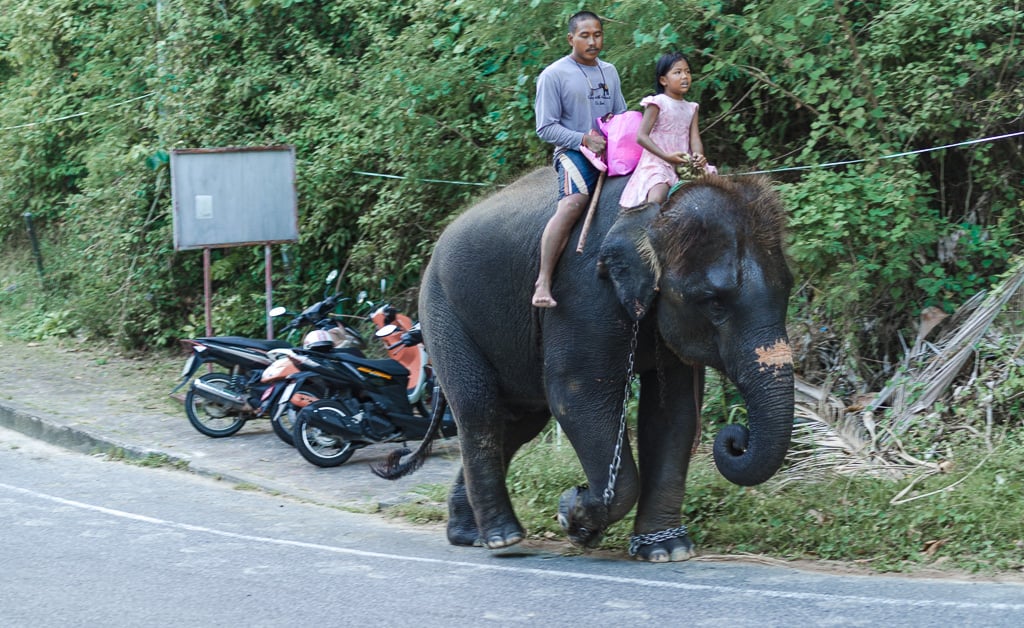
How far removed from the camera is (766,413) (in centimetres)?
539

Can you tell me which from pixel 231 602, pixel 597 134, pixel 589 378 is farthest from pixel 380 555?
pixel 597 134

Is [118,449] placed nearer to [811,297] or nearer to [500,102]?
[500,102]

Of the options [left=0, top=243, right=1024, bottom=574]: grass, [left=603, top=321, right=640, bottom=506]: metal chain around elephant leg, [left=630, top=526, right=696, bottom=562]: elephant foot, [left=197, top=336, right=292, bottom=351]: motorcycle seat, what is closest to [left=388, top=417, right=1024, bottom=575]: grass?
[left=0, top=243, right=1024, bottom=574]: grass

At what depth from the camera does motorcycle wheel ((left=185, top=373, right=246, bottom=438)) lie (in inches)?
404

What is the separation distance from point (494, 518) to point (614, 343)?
4.02 ft

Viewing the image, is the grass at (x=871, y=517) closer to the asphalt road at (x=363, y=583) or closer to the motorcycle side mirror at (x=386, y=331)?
the asphalt road at (x=363, y=583)

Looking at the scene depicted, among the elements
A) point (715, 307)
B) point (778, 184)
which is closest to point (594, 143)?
point (715, 307)

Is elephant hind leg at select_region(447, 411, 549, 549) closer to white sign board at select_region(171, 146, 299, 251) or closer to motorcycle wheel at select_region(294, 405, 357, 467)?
motorcycle wheel at select_region(294, 405, 357, 467)

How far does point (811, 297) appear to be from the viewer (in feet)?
29.5

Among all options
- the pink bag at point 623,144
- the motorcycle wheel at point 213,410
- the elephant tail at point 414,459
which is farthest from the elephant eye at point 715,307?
the motorcycle wheel at point 213,410

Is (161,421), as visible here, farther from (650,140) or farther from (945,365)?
(945,365)

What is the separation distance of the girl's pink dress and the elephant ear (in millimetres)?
140

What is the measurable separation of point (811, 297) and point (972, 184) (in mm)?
1336

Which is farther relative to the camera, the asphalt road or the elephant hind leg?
the elephant hind leg
